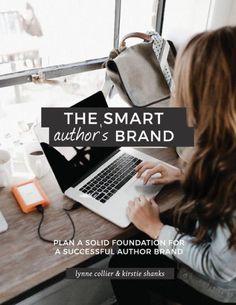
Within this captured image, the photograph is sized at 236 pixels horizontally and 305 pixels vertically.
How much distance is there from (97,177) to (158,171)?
181 mm

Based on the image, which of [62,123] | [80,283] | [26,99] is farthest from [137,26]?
[80,283]

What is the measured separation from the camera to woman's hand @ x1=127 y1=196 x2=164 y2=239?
82 cm

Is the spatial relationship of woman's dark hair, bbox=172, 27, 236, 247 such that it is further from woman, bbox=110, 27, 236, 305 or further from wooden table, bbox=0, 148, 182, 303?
wooden table, bbox=0, 148, 182, 303

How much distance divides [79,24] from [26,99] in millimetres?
392

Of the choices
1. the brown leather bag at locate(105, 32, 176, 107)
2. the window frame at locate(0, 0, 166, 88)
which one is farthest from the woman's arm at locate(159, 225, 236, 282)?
the window frame at locate(0, 0, 166, 88)

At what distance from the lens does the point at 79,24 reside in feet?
4.55

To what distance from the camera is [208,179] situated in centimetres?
69

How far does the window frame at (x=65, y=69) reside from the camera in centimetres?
122

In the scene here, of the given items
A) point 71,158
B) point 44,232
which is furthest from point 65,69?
point 44,232

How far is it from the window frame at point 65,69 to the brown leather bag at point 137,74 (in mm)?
140

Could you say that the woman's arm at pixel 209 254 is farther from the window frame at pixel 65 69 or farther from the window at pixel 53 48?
the window frame at pixel 65 69

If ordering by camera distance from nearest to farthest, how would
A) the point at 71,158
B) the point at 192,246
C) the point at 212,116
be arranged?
the point at 212,116 → the point at 192,246 → the point at 71,158

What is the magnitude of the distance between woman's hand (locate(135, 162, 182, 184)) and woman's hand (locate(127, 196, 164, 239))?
0.11 meters

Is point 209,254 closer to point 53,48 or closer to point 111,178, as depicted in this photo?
point 111,178
